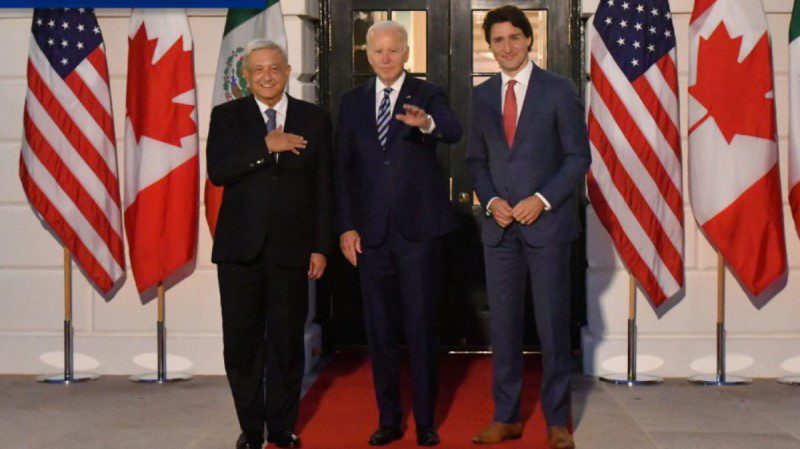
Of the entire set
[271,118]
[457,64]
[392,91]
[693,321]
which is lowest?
[693,321]

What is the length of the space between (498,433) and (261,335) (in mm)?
1063

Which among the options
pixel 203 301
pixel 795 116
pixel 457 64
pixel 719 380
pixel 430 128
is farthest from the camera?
pixel 457 64

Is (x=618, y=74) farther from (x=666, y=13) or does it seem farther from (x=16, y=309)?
(x=16, y=309)

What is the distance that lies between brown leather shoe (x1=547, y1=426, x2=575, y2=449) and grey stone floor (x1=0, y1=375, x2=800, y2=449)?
0.41ft

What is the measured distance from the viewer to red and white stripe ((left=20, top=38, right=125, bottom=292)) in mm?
6934

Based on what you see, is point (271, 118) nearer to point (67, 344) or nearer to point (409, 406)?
point (409, 406)

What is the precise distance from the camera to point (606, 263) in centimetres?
717

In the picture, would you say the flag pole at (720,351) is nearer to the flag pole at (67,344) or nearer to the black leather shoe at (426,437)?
the black leather shoe at (426,437)

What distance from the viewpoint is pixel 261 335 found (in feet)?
16.7

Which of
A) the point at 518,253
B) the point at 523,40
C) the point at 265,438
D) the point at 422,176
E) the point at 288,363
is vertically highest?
the point at 523,40

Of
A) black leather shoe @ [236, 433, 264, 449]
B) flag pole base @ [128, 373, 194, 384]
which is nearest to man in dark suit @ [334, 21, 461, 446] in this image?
black leather shoe @ [236, 433, 264, 449]

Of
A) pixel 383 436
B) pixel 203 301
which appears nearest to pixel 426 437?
pixel 383 436

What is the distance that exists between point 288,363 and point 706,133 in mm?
2903

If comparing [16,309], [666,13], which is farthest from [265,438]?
[666,13]
